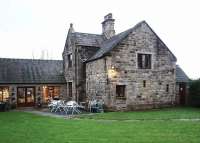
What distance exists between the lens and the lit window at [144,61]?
76.4ft

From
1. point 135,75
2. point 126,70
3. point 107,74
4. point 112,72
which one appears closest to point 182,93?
point 135,75

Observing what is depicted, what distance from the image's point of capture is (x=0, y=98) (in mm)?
27047

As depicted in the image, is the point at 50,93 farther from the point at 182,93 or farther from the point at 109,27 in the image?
the point at 182,93

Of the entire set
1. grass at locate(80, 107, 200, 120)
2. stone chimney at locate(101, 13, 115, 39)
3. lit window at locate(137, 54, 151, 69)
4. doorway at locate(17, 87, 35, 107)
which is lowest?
grass at locate(80, 107, 200, 120)

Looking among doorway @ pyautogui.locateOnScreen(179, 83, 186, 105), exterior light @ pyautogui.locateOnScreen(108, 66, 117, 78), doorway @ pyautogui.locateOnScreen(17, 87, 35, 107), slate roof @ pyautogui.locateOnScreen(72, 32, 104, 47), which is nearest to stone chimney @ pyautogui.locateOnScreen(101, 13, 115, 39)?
slate roof @ pyautogui.locateOnScreen(72, 32, 104, 47)

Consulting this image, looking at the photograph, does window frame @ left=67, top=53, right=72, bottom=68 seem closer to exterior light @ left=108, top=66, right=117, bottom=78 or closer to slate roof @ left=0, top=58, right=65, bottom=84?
slate roof @ left=0, top=58, right=65, bottom=84

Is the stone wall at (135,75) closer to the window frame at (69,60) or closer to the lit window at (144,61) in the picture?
the lit window at (144,61)

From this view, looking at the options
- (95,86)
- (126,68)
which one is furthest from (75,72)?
(126,68)

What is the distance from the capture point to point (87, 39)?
26703mm

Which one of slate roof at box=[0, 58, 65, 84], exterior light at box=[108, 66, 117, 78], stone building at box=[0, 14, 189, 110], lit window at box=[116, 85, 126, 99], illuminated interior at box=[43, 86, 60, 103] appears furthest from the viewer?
illuminated interior at box=[43, 86, 60, 103]

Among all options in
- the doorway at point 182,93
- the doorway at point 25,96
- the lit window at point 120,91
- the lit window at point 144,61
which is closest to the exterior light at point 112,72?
the lit window at point 120,91

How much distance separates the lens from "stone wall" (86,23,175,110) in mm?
21922

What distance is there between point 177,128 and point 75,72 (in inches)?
611

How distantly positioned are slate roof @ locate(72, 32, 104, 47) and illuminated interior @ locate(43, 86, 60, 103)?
612 centimetres
